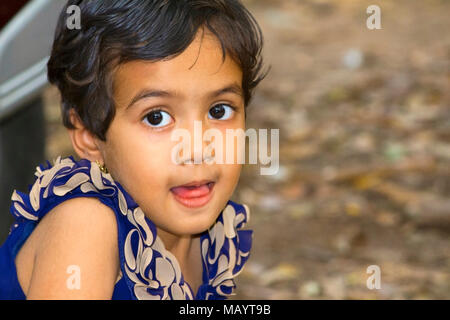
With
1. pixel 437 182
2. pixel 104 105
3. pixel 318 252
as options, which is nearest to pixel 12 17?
pixel 104 105

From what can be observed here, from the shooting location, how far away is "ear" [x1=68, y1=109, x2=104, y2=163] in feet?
6.77

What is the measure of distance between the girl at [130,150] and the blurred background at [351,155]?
1178mm

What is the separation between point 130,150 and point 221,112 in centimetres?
26

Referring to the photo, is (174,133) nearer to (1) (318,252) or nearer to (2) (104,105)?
(2) (104,105)

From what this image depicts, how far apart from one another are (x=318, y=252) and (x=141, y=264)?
1.74 metres

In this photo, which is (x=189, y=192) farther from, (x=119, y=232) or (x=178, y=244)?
(x=178, y=244)

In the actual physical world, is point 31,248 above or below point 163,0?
below

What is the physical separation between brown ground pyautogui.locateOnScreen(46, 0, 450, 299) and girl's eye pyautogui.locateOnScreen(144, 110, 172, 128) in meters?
1.55

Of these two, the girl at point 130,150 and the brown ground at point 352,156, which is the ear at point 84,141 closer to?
the girl at point 130,150

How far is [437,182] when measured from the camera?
4.11m

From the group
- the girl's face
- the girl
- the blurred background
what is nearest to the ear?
the girl

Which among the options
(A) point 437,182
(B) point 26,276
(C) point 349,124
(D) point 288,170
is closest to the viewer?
(B) point 26,276

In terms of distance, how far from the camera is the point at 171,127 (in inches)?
72.4

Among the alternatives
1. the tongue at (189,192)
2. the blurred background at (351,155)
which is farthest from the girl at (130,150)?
the blurred background at (351,155)
